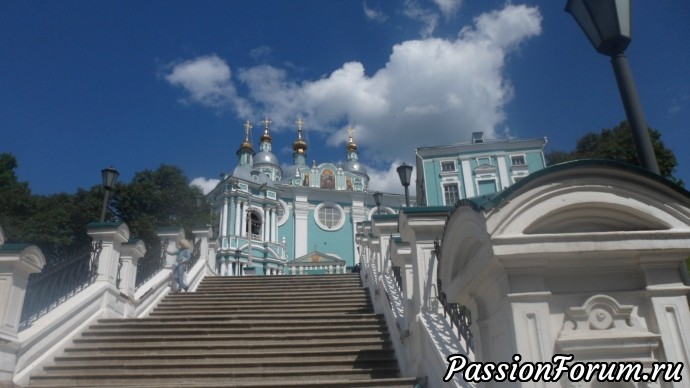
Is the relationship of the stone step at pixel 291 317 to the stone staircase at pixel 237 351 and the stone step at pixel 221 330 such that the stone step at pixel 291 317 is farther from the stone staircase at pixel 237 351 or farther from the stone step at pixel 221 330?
the stone step at pixel 221 330

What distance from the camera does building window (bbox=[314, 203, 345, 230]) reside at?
46.7m

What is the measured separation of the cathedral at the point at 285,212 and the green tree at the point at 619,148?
16.0m

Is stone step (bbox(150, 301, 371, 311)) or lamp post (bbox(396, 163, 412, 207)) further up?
lamp post (bbox(396, 163, 412, 207))

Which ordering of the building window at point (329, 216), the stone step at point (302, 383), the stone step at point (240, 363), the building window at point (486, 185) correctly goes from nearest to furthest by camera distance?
the stone step at point (302, 383)
the stone step at point (240, 363)
the building window at point (486, 185)
the building window at point (329, 216)

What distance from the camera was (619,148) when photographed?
2805 centimetres

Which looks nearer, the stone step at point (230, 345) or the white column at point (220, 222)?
the stone step at point (230, 345)

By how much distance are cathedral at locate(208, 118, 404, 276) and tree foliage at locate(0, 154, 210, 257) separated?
18.4 ft

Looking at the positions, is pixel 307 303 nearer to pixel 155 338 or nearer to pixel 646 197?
pixel 155 338

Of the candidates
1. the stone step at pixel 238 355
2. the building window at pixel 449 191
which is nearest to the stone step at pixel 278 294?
the stone step at pixel 238 355

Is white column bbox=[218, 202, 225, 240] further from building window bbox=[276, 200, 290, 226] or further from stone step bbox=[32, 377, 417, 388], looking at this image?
stone step bbox=[32, 377, 417, 388]

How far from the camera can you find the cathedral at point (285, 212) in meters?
39.7

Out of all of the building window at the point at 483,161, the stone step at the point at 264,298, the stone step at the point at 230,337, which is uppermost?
the building window at the point at 483,161

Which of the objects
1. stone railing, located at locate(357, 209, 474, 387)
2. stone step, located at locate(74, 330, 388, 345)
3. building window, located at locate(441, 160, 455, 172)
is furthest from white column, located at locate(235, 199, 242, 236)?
stone railing, located at locate(357, 209, 474, 387)

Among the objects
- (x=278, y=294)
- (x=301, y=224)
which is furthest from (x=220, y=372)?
(x=301, y=224)
